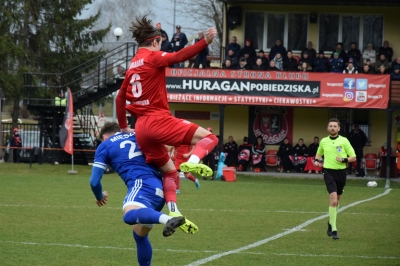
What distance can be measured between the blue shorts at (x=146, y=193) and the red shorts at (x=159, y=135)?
0.76 feet

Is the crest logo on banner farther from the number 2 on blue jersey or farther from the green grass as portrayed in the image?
the number 2 on blue jersey

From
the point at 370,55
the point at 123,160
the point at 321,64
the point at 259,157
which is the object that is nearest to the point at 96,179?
the point at 123,160

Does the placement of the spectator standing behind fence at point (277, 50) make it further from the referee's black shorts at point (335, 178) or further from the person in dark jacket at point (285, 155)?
the referee's black shorts at point (335, 178)

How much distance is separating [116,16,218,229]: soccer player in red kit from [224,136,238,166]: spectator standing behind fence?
874 inches

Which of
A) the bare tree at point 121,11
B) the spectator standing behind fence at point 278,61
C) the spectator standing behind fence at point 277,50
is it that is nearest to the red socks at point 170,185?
the spectator standing behind fence at point 278,61

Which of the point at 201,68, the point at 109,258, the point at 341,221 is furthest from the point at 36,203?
the point at 201,68

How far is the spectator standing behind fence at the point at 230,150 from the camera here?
30.3 m

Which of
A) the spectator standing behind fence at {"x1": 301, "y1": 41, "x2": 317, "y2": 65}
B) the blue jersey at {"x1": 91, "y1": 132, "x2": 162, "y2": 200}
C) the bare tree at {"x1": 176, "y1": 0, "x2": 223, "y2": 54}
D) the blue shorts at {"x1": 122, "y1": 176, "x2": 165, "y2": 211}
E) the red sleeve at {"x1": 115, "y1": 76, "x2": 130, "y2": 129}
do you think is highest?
the bare tree at {"x1": 176, "y1": 0, "x2": 223, "y2": 54}

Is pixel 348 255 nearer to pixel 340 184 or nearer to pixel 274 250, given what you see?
pixel 274 250

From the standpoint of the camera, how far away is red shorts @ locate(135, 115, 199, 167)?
25.5ft

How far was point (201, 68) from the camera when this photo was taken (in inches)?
1104

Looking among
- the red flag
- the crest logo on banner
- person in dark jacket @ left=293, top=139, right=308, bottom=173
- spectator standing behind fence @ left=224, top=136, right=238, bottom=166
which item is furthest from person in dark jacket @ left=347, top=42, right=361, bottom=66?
the red flag

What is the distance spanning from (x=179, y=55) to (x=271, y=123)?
80.0 feet

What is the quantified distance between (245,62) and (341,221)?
45.9 feet
